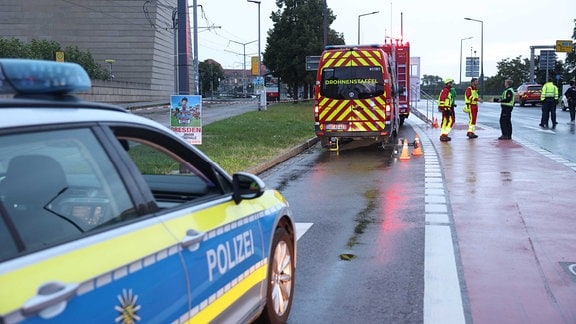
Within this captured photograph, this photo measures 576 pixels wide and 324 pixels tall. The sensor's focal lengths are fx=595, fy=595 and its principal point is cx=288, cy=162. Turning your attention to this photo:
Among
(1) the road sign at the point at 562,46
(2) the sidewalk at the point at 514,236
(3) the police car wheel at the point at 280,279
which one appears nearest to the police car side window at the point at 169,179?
(3) the police car wheel at the point at 280,279

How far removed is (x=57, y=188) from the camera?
2.66 metres

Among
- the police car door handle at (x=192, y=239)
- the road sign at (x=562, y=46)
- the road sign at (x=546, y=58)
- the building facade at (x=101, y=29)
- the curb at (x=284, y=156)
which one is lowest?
the curb at (x=284, y=156)

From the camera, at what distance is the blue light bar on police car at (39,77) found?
91.4 inches

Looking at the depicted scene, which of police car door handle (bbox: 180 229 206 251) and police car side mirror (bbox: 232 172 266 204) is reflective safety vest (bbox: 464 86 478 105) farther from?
police car door handle (bbox: 180 229 206 251)

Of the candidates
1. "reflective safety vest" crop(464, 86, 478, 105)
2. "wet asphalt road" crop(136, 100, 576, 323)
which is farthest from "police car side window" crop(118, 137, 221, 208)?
"reflective safety vest" crop(464, 86, 478, 105)

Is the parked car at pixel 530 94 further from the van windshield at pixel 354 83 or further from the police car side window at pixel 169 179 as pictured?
the police car side window at pixel 169 179

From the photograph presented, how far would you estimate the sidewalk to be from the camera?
4.59 meters

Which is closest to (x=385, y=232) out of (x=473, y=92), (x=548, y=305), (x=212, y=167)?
(x=548, y=305)

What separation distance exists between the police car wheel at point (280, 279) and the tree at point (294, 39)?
43.1 metres

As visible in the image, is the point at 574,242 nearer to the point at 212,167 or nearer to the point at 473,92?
the point at 212,167

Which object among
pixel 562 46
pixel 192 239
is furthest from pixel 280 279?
pixel 562 46

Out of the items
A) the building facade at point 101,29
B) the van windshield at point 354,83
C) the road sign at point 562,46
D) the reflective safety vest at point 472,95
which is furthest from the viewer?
the building facade at point 101,29

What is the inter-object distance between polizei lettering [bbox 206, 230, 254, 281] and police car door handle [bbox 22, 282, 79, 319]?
3.41 feet

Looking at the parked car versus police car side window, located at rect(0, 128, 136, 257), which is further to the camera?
the parked car
